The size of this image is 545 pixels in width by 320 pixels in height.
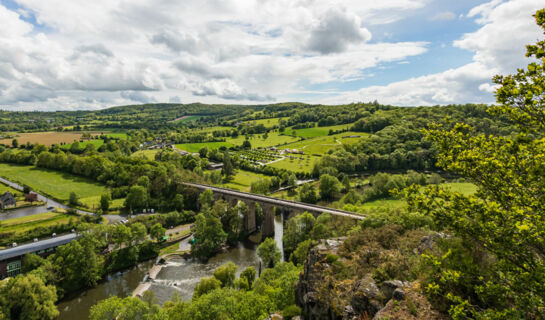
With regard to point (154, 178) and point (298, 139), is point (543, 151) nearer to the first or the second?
point (154, 178)

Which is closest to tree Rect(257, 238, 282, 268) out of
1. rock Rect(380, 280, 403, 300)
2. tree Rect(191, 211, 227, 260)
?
tree Rect(191, 211, 227, 260)

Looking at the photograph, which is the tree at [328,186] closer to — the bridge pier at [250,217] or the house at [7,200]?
the bridge pier at [250,217]

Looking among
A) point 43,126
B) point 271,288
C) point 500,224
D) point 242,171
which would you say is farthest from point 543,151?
point 43,126

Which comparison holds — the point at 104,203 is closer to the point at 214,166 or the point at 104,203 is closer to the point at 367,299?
the point at 214,166

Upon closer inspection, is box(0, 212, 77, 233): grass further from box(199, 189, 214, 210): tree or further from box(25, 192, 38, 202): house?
box(199, 189, 214, 210): tree

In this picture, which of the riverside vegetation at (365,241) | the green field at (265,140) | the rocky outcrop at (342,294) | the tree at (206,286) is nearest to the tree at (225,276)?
the riverside vegetation at (365,241)
